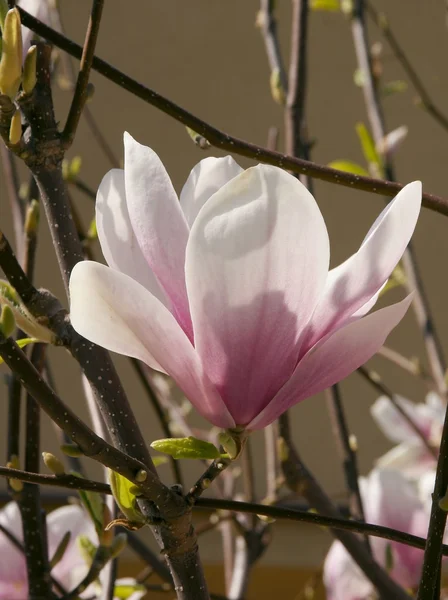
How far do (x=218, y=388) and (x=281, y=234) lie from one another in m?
0.06

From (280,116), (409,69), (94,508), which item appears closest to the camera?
(94,508)

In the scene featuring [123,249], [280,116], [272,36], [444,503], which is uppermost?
[280,116]

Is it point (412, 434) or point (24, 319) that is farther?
point (412, 434)

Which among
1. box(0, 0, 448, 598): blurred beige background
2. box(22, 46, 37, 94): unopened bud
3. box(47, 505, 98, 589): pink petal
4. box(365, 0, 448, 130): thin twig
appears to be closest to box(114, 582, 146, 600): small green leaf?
box(47, 505, 98, 589): pink petal

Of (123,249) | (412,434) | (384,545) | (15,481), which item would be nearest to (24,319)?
(123,249)

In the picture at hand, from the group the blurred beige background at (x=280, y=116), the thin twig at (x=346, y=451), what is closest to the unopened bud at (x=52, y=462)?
the thin twig at (x=346, y=451)

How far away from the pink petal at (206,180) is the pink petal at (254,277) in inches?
3.3

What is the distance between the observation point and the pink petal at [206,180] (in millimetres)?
351

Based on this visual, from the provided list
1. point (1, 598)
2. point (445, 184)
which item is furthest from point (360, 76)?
point (445, 184)

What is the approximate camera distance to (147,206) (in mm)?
307

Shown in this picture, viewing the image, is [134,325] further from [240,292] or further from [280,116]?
[280,116]

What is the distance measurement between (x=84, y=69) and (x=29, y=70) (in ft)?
0.07

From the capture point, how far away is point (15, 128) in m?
0.32

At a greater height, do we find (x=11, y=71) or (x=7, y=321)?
(x=11, y=71)
